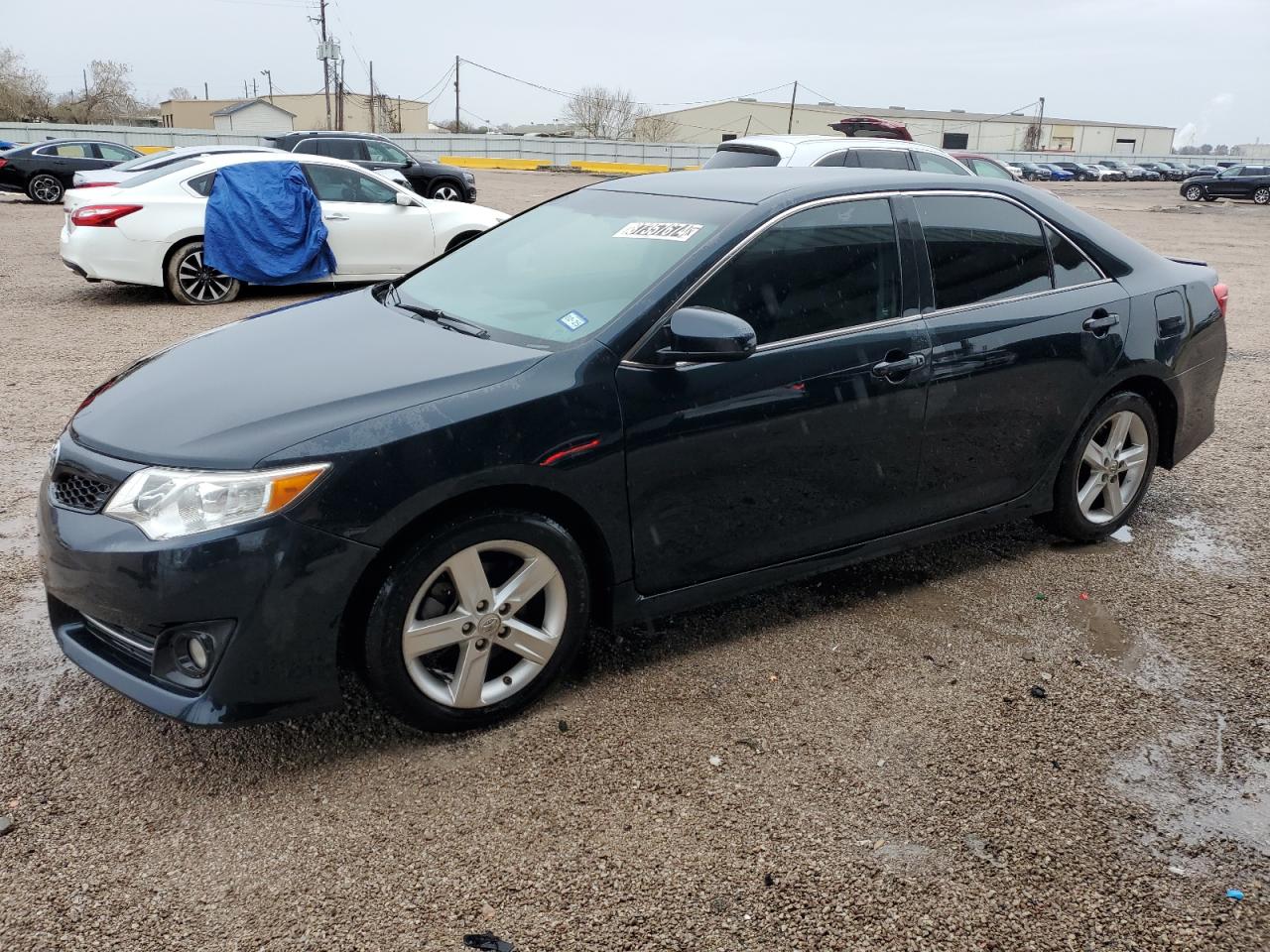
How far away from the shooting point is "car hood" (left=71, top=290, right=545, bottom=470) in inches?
110

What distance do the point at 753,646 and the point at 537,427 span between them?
1270 millimetres

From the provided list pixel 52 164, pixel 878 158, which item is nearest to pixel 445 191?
pixel 52 164

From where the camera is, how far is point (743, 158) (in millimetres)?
11117

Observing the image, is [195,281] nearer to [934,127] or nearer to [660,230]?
[660,230]

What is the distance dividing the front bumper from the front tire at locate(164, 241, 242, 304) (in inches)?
318

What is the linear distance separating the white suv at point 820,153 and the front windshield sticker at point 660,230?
6.91 m

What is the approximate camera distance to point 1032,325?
13.3ft

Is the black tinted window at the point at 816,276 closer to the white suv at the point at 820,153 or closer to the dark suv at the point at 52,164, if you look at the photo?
the white suv at the point at 820,153

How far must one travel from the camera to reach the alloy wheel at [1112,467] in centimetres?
449

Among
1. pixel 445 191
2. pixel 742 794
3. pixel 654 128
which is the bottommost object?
pixel 742 794

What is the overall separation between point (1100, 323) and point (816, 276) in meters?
1.43

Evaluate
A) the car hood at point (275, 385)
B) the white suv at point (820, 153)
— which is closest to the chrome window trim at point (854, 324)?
the car hood at point (275, 385)

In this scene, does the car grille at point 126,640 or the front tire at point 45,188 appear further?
the front tire at point 45,188

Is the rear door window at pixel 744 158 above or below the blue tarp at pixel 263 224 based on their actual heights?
above
